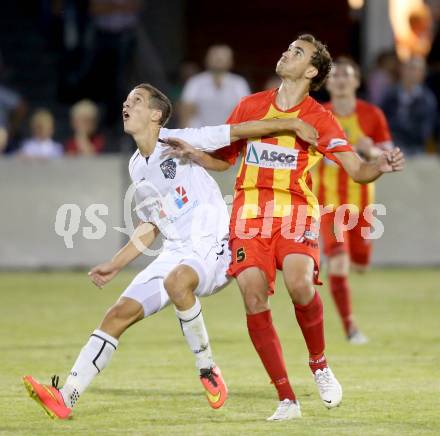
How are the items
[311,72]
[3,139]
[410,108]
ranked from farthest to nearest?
[3,139]
[410,108]
[311,72]

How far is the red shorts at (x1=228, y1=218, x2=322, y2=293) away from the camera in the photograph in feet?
24.0

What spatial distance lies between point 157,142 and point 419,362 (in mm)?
2918

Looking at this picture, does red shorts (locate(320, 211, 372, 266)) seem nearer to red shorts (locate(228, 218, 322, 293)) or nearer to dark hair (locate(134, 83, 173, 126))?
red shorts (locate(228, 218, 322, 293))

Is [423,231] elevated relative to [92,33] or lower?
lower

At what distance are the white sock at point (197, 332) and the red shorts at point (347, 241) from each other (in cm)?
388

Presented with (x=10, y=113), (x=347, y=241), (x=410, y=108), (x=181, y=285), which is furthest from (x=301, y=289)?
(x=10, y=113)

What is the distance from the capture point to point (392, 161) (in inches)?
277

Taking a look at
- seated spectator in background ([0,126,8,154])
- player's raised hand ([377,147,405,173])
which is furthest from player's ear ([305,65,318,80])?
seated spectator in background ([0,126,8,154])

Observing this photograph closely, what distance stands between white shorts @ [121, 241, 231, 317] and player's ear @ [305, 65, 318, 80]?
3.56ft

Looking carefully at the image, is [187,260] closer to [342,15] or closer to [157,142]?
[157,142]

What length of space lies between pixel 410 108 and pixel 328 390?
9.62 metres

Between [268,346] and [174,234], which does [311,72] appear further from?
[268,346]

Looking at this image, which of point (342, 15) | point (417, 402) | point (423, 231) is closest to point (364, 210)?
point (417, 402)

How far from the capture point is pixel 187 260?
7344 millimetres
